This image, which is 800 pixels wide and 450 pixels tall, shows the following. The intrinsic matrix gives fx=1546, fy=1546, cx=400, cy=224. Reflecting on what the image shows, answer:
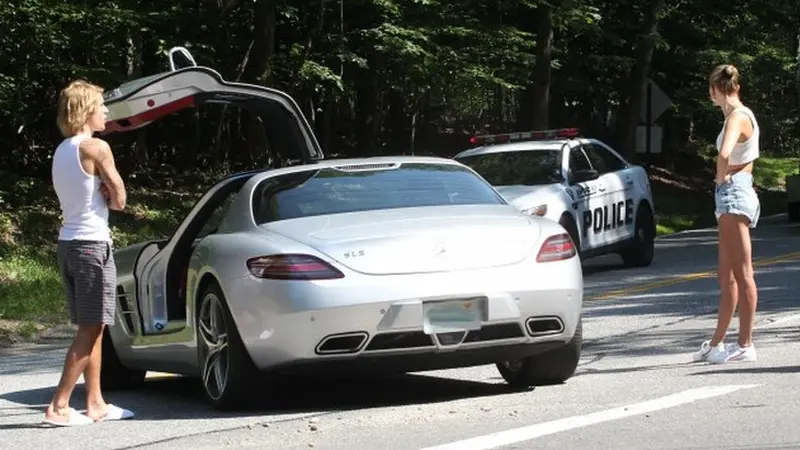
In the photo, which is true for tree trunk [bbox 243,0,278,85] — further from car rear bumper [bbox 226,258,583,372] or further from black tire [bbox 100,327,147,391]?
car rear bumper [bbox 226,258,583,372]

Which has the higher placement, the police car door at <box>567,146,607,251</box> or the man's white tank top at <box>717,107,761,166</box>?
the man's white tank top at <box>717,107,761,166</box>

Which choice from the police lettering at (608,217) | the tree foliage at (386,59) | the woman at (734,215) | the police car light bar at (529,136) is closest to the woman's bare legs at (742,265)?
→ the woman at (734,215)

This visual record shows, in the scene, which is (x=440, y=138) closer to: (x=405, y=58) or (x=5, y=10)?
(x=405, y=58)

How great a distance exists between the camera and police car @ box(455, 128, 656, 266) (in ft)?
57.8

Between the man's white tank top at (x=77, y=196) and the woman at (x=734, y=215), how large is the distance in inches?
153

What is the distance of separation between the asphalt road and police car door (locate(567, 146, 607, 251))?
600cm

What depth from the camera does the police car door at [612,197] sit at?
18719mm

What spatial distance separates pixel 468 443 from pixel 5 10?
16468 mm

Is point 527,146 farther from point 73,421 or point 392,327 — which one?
point 73,421

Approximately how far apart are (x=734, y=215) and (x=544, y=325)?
76.5 inches

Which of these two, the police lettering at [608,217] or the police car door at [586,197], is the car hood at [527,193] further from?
the police lettering at [608,217]

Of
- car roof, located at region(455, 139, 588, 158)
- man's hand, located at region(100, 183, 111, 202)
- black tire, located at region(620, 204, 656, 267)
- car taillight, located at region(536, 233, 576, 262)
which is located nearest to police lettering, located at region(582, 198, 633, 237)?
black tire, located at region(620, 204, 656, 267)

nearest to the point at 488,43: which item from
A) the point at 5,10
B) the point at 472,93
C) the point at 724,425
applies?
the point at 472,93

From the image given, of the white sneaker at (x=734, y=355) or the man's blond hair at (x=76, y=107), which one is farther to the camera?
the white sneaker at (x=734, y=355)
